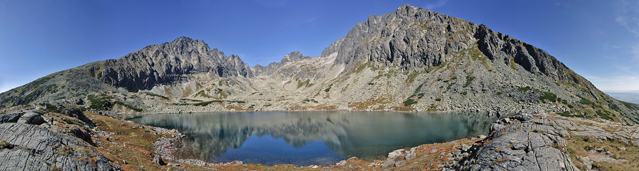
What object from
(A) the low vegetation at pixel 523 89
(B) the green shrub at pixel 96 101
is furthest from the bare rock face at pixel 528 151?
(B) the green shrub at pixel 96 101

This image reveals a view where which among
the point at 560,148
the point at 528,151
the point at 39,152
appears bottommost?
the point at 528,151

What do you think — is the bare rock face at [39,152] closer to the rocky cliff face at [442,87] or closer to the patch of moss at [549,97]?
the rocky cliff face at [442,87]

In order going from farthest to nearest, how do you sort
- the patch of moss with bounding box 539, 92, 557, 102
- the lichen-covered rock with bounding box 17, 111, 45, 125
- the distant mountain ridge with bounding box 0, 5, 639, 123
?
the distant mountain ridge with bounding box 0, 5, 639, 123 → the patch of moss with bounding box 539, 92, 557, 102 → the lichen-covered rock with bounding box 17, 111, 45, 125

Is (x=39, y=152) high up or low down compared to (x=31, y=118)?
down

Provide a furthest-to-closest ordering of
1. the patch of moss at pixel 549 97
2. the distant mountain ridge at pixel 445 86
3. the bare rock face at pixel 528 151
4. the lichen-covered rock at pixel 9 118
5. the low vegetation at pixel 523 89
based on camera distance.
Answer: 1. the low vegetation at pixel 523 89
2. the distant mountain ridge at pixel 445 86
3. the patch of moss at pixel 549 97
4. the lichen-covered rock at pixel 9 118
5. the bare rock face at pixel 528 151

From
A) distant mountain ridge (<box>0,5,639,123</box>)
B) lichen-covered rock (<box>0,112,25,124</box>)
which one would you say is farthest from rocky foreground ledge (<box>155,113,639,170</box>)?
distant mountain ridge (<box>0,5,639,123</box>)

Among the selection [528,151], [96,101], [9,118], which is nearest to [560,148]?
[528,151]

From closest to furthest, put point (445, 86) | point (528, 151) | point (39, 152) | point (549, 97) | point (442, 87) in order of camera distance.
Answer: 1. point (528, 151)
2. point (39, 152)
3. point (549, 97)
4. point (445, 86)
5. point (442, 87)

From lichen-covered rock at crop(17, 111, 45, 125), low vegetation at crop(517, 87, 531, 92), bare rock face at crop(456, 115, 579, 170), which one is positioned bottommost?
bare rock face at crop(456, 115, 579, 170)

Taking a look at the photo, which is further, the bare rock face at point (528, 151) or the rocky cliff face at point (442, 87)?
the rocky cliff face at point (442, 87)

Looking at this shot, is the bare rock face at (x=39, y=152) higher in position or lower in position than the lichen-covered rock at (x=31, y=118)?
lower

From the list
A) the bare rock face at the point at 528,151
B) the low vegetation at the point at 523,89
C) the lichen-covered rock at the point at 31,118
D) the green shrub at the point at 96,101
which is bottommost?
the bare rock face at the point at 528,151

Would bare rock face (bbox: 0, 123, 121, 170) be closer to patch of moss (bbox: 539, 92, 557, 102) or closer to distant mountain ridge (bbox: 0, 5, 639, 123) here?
distant mountain ridge (bbox: 0, 5, 639, 123)

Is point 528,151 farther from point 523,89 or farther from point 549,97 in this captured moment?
point 523,89
